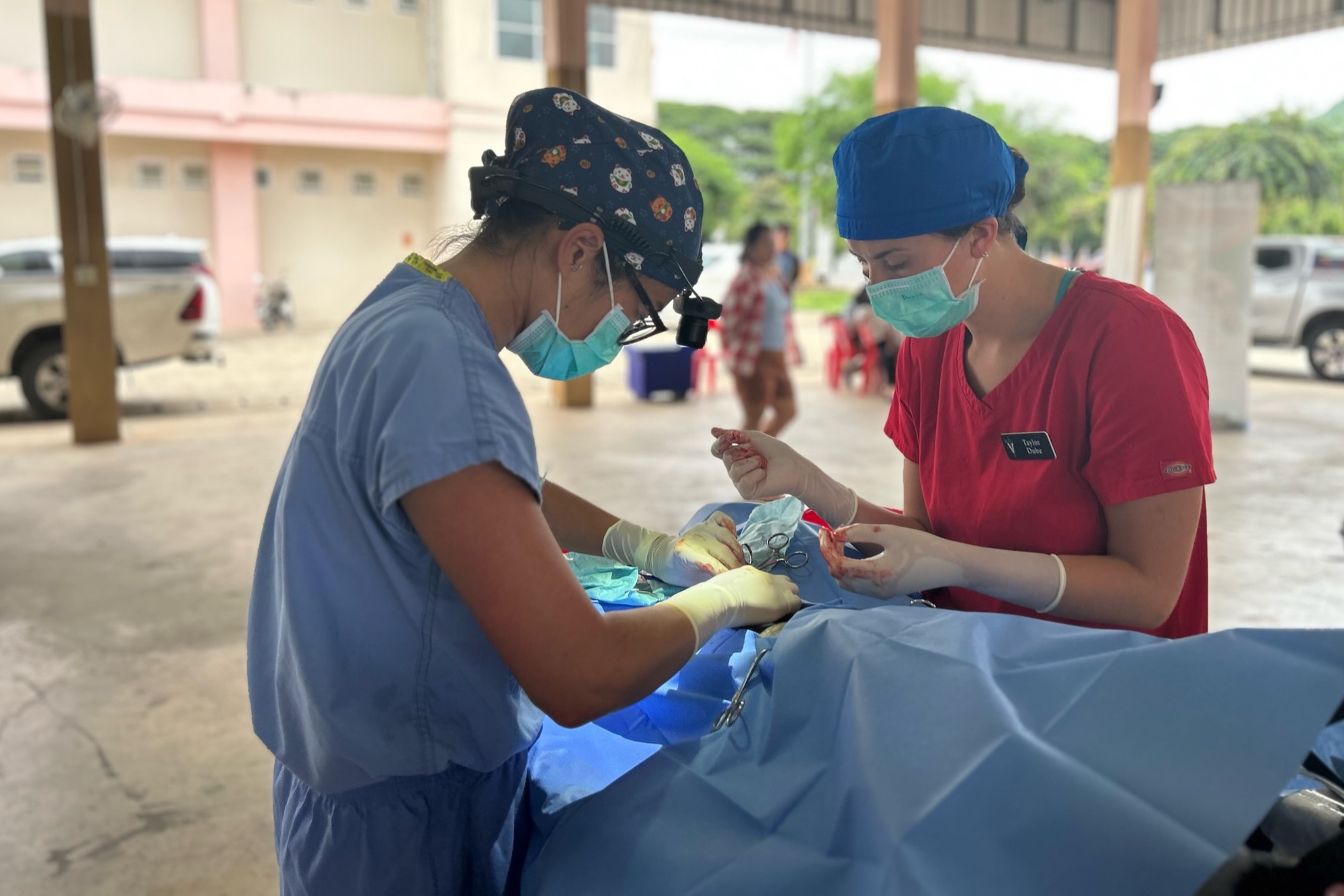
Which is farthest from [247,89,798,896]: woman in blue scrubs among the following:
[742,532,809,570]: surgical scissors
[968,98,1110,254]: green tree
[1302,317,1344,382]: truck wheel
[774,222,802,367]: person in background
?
[968,98,1110,254]: green tree

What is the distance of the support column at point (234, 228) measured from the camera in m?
18.7

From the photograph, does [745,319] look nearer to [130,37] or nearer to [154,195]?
[154,195]

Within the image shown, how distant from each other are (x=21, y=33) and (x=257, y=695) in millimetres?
20154

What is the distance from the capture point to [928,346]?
185 cm

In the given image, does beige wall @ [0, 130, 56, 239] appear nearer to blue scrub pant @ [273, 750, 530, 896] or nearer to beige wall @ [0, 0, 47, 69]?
beige wall @ [0, 0, 47, 69]

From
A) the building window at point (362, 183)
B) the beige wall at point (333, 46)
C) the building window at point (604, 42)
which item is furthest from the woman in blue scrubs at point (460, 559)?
the building window at point (604, 42)

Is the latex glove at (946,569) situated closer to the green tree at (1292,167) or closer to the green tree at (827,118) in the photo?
the green tree at (1292,167)

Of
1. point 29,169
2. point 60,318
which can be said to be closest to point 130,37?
point 29,169

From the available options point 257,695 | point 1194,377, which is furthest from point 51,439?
point 1194,377

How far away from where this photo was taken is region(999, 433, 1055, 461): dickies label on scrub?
1554 mm

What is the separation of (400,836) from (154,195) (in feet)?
65.9

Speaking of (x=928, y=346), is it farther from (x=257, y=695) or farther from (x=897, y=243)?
(x=257, y=695)

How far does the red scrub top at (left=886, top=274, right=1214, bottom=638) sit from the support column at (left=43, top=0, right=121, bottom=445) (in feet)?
22.8

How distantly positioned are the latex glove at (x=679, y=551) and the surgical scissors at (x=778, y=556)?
33 mm
